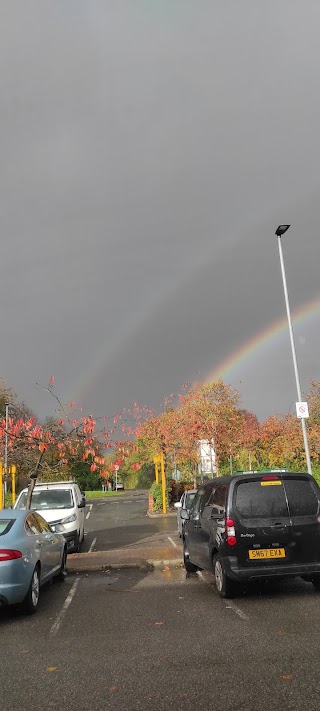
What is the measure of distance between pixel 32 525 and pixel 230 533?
3.16 m

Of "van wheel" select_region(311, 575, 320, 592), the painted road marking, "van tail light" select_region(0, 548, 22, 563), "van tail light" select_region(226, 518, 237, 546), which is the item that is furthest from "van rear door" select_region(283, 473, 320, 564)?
"van tail light" select_region(0, 548, 22, 563)

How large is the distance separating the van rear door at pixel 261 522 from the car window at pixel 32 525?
3046mm

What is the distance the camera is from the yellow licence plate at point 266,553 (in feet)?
24.8

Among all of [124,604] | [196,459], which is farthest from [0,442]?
[196,459]

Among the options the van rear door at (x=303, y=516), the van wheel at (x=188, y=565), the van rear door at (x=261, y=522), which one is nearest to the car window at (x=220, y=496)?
the van rear door at (x=261, y=522)

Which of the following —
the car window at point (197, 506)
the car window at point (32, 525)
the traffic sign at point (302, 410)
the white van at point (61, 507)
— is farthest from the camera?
the traffic sign at point (302, 410)

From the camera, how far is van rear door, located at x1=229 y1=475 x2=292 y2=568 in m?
7.56

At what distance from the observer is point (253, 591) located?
327 inches

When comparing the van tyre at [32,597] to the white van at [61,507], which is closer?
the van tyre at [32,597]

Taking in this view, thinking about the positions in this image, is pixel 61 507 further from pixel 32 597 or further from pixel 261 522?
pixel 261 522

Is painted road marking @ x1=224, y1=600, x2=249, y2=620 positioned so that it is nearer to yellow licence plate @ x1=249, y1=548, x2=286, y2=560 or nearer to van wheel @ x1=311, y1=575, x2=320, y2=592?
yellow licence plate @ x1=249, y1=548, x2=286, y2=560

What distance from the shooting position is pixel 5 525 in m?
7.75

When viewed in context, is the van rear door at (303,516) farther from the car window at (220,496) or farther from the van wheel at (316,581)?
the car window at (220,496)

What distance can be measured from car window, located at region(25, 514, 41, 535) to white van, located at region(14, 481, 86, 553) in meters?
4.88
